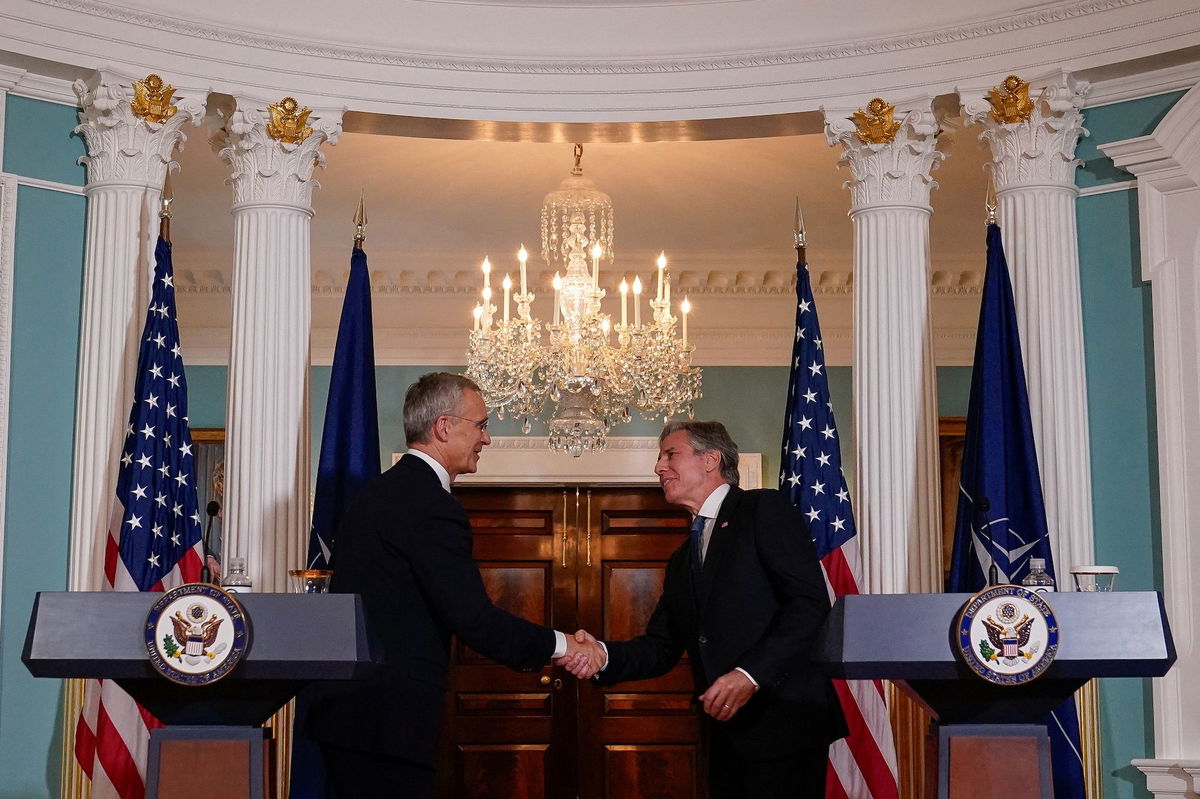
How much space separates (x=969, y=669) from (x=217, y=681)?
5.71 feet

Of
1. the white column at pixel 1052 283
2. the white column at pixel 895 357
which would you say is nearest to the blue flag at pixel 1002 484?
the white column at pixel 1052 283

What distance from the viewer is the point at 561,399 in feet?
22.5

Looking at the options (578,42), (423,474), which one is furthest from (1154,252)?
(423,474)

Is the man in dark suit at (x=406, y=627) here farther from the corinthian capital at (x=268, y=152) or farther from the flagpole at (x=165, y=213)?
the corinthian capital at (x=268, y=152)

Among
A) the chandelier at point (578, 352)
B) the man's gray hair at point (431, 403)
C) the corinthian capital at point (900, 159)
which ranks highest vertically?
the corinthian capital at point (900, 159)

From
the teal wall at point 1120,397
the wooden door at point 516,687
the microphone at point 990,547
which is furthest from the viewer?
the wooden door at point 516,687

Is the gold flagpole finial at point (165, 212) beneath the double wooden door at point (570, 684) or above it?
above

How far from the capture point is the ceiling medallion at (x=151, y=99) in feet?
17.2

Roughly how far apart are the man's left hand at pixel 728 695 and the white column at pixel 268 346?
2.22 m

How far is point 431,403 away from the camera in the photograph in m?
3.81

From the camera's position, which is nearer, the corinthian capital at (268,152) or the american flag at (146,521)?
the american flag at (146,521)

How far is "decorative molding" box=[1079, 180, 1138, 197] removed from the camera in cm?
529

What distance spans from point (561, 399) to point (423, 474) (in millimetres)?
3170

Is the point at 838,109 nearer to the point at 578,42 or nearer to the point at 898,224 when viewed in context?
the point at 898,224
